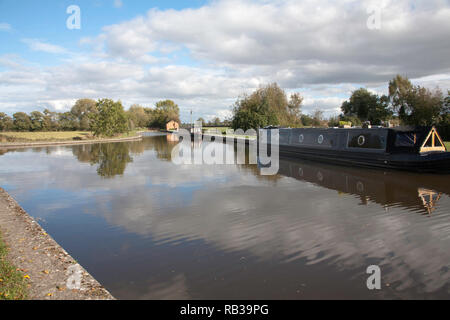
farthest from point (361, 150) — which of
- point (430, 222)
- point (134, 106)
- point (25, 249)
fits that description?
point (134, 106)

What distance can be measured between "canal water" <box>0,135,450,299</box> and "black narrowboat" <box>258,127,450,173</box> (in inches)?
33.2

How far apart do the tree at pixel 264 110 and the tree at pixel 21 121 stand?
140ft

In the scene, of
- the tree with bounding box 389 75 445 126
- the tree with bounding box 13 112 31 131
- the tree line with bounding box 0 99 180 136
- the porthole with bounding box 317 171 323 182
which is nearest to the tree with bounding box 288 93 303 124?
the tree with bounding box 389 75 445 126

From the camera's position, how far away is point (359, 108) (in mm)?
46094

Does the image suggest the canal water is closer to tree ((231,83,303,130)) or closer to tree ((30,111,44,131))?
tree ((231,83,303,130))

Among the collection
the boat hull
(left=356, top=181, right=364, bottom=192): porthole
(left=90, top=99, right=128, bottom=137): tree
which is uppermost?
(left=90, top=99, right=128, bottom=137): tree

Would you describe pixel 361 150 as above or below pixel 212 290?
above

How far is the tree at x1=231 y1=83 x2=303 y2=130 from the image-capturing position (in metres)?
38.2

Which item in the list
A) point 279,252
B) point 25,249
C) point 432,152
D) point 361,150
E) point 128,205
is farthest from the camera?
point 361,150

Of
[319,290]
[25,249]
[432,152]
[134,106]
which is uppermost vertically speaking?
[134,106]

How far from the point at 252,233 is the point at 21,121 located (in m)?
68.0

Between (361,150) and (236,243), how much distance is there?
10.7 meters

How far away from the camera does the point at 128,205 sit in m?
7.79

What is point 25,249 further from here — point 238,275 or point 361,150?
point 361,150
